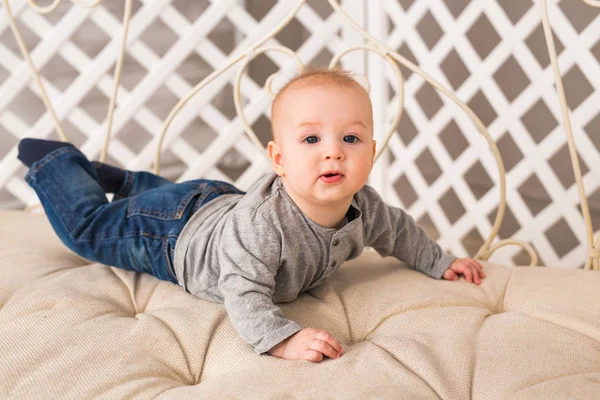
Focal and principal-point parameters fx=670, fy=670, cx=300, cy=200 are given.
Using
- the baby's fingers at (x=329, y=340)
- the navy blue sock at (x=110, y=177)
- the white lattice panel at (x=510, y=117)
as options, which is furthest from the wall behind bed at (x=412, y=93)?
the baby's fingers at (x=329, y=340)

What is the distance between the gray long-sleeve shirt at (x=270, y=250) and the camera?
3.01 feet

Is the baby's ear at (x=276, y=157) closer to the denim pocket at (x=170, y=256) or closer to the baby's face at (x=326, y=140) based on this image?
the baby's face at (x=326, y=140)

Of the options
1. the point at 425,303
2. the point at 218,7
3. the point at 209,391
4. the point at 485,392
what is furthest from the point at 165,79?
the point at 485,392

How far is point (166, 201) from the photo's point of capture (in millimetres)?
1173

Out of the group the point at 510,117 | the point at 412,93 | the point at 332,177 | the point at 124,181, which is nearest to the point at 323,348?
the point at 332,177

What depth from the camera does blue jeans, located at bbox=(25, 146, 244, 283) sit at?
1.15 meters

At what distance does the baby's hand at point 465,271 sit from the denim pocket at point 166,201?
0.46 metres

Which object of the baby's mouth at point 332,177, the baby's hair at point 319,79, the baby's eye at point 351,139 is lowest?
the baby's mouth at point 332,177

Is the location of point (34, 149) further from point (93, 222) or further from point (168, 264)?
point (168, 264)

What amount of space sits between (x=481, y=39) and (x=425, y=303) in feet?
4.89

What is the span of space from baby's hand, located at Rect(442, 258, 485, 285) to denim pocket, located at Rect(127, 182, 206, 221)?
46cm

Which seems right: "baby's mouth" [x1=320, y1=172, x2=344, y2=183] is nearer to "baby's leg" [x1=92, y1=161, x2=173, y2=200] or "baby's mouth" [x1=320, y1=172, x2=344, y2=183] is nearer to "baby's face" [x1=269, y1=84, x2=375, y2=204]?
"baby's face" [x1=269, y1=84, x2=375, y2=204]

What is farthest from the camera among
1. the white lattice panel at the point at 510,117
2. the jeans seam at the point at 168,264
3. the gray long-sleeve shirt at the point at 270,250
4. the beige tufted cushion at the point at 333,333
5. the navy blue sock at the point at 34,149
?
the white lattice panel at the point at 510,117

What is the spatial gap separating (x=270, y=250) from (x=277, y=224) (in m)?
0.04
